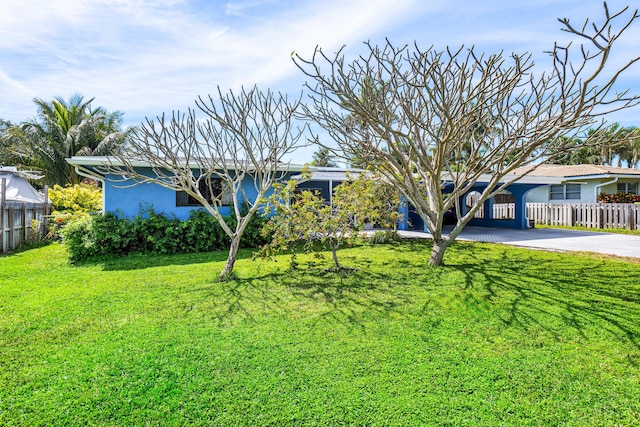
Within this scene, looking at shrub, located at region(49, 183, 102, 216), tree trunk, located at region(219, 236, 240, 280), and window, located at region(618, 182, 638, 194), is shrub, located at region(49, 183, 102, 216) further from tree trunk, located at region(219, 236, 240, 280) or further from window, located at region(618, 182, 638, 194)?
window, located at region(618, 182, 638, 194)

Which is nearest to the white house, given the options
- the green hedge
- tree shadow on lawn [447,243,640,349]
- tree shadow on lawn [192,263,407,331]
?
tree shadow on lawn [447,243,640,349]

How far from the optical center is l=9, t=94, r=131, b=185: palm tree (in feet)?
73.4

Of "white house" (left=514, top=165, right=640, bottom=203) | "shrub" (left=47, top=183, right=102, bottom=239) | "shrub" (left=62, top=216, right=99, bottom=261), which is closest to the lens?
"shrub" (left=62, top=216, right=99, bottom=261)

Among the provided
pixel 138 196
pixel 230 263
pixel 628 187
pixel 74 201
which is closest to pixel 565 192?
pixel 628 187

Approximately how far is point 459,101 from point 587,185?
64.2ft

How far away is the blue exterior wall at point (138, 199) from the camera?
1151 cm

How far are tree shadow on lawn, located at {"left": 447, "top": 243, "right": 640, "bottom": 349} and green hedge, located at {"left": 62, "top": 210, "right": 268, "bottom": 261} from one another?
6293 millimetres

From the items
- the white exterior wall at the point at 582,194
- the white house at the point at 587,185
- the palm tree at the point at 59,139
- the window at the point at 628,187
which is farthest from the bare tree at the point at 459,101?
the palm tree at the point at 59,139

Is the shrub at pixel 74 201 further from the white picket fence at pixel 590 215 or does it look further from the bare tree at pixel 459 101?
the white picket fence at pixel 590 215

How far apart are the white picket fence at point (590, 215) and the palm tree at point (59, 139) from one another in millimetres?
25866

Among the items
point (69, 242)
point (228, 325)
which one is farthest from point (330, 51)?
point (69, 242)

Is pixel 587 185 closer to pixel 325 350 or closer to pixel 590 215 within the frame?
pixel 590 215

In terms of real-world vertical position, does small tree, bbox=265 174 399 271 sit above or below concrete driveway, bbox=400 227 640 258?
above

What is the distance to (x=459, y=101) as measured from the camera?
693cm
